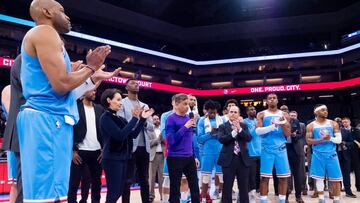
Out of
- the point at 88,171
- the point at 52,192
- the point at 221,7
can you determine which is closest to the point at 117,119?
the point at 88,171

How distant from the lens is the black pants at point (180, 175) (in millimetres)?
4602

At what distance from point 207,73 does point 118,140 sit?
21190 mm

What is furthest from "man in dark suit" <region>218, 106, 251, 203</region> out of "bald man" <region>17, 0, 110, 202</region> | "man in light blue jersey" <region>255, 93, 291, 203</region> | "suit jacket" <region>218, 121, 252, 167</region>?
"bald man" <region>17, 0, 110, 202</region>

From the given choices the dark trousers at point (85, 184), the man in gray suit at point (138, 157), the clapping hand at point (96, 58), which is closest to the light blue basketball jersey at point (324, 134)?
the man in gray suit at point (138, 157)

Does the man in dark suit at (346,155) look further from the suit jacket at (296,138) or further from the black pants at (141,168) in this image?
the black pants at (141,168)

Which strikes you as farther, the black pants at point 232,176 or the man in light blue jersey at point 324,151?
the man in light blue jersey at point 324,151

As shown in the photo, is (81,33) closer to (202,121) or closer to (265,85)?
(265,85)

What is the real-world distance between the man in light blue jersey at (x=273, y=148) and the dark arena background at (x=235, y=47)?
1379cm

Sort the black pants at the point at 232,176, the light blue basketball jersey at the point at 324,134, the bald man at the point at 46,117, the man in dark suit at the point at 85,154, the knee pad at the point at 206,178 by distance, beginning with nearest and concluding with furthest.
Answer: the bald man at the point at 46,117, the man in dark suit at the point at 85,154, the black pants at the point at 232,176, the light blue basketball jersey at the point at 324,134, the knee pad at the point at 206,178

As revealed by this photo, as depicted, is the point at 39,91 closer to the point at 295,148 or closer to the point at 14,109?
the point at 14,109

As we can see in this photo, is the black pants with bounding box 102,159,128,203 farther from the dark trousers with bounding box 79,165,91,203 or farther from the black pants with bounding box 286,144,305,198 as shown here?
the black pants with bounding box 286,144,305,198

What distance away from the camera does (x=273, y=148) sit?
18.6 ft

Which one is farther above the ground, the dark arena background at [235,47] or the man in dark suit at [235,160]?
the dark arena background at [235,47]

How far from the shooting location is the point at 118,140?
382 centimetres
